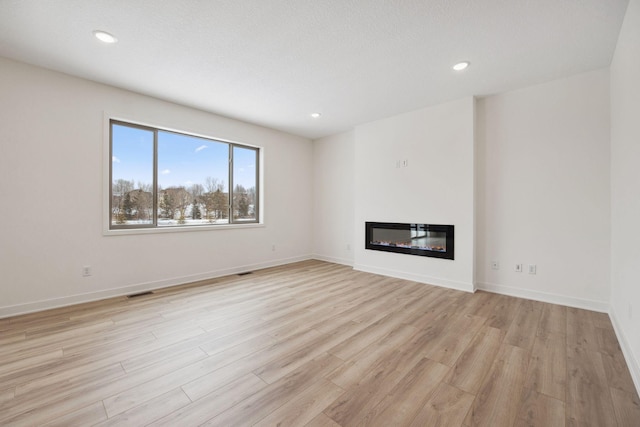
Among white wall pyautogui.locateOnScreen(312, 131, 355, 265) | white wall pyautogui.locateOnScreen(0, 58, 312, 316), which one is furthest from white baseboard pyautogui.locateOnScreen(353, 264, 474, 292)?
white wall pyautogui.locateOnScreen(0, 58, 312, 316)

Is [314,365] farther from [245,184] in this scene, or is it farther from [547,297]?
[245,184]

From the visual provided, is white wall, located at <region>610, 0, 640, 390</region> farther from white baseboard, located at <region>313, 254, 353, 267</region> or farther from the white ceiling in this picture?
white baseboard, located at <region>313, 254, 353, 267</region>

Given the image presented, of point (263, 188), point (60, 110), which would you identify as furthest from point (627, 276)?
point (60, 110)

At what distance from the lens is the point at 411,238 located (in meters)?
4.28

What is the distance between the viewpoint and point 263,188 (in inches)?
203

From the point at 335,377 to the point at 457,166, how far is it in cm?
325

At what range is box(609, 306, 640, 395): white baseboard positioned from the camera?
5.60 ft

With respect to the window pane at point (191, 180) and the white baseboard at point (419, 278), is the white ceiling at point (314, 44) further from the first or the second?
the white baseboard at point (419, 278)

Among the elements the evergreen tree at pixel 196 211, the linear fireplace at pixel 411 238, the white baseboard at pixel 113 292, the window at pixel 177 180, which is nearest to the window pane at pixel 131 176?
the window at pixel 177 180

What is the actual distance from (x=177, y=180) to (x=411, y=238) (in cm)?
383

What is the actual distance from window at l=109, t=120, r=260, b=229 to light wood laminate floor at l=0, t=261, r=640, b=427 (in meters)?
1.31

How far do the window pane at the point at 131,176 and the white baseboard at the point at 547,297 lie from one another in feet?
16.1

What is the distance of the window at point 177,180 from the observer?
3625 millimetres

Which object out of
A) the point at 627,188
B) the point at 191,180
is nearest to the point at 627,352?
the point at 627,188
